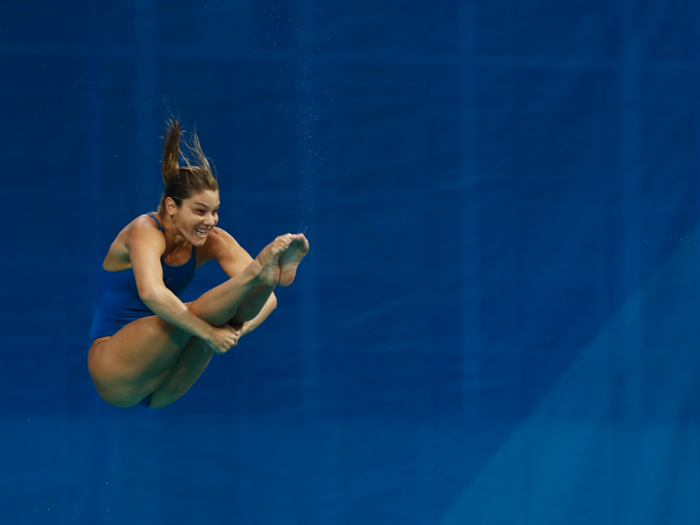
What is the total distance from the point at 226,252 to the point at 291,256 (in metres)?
0.50

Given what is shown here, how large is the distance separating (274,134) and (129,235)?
3.50 feet

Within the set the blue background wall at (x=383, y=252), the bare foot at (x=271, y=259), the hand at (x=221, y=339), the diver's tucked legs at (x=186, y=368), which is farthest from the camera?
the blue background wall at (x=383, y=252)

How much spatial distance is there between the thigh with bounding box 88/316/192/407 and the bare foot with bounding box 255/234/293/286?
0.36 meters

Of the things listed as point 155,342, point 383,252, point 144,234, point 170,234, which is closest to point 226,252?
point 170,234

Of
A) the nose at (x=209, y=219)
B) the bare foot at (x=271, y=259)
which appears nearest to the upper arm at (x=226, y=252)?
the nose at (x=209, y=219)

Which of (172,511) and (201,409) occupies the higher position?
(201,409)

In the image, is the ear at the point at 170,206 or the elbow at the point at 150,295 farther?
the ear at the point at 170,206

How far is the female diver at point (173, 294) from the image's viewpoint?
206cm

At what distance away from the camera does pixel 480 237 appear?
3.26 m

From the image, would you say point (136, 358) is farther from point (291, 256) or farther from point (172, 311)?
point (291, 256)

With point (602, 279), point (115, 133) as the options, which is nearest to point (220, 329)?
point (115, 133)

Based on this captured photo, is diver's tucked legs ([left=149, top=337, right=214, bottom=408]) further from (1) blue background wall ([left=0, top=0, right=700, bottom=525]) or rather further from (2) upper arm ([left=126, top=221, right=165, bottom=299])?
(1) blue background wall ([left=0, top=0, right=700, bottom=525])

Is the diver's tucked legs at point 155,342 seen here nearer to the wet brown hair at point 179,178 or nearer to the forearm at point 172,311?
the forearm at point 172,311

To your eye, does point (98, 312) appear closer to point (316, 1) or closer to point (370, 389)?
point (370, 389)
